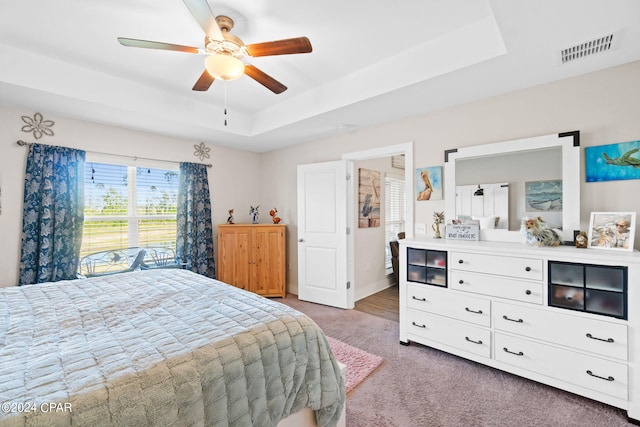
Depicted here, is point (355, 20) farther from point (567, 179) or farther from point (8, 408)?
point (8, 408)

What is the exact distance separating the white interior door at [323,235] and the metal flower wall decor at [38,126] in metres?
2.81

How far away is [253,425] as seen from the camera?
1.11 meters

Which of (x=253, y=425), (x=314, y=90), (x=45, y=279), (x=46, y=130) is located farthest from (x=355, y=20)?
(x=45, y=279)

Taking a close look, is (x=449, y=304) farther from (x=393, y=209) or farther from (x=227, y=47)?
(x=393, y=209)

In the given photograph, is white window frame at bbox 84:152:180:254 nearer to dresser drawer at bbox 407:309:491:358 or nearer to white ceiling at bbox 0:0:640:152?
white ceiling at bbox 0:0:640:152

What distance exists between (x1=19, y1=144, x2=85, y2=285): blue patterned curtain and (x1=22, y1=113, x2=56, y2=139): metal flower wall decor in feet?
0.48

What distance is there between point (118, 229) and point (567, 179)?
4684mm

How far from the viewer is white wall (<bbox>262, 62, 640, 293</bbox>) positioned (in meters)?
2.04

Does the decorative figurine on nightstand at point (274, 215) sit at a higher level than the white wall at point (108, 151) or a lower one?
lower

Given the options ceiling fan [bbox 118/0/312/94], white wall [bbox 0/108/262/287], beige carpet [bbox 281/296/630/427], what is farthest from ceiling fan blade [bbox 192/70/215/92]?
beige carpet [bbox 281/296/630/427]

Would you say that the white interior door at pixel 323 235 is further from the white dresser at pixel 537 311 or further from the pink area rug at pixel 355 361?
the white dresser at pixel 537 311

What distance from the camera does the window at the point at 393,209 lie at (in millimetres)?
4832

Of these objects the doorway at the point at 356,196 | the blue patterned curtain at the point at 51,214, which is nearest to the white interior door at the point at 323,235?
the doorway at the point at 356,196

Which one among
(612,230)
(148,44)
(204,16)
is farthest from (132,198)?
(612,230)
